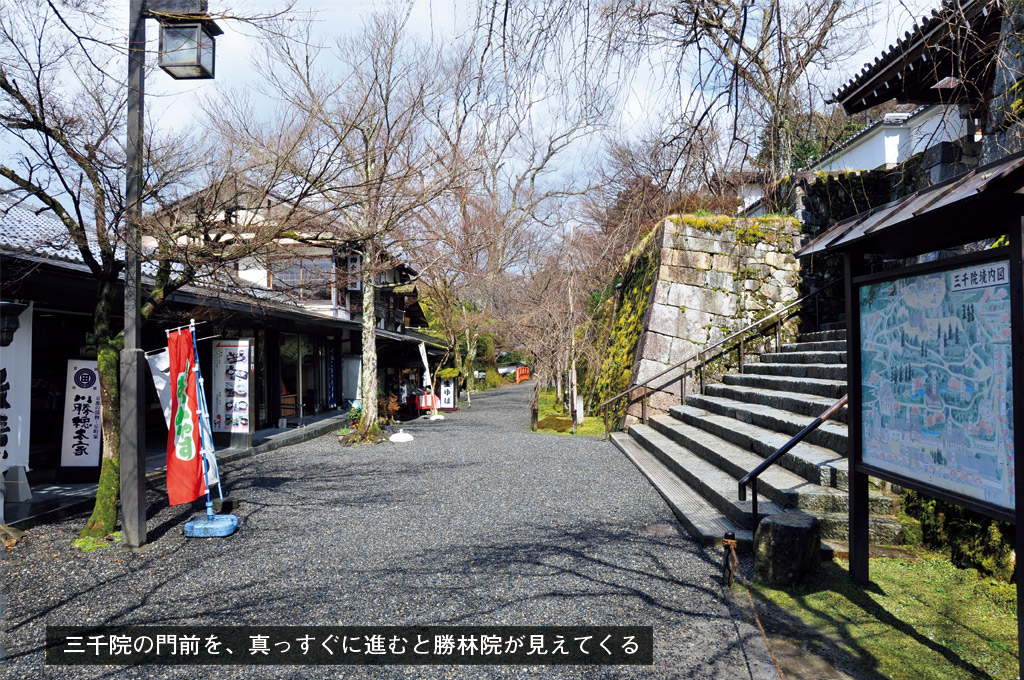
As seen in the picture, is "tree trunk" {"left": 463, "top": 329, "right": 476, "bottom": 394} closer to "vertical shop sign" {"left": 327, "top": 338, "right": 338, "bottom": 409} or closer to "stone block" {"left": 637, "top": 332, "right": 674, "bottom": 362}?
"vertical shop sign" {"left": 327, "top": 338, "right": 338, "bottom": 409}

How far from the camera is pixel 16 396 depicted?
773cm

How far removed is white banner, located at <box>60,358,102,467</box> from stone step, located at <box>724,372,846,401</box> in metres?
9.59

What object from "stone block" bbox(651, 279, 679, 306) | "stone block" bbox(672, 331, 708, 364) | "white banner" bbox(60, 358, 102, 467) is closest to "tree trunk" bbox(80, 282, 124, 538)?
"white banner" bbox(60, 358, 102, 467)

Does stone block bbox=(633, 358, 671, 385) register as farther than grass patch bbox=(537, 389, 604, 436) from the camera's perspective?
No

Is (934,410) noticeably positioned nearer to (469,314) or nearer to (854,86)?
(854,86)

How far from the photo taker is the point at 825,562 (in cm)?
491

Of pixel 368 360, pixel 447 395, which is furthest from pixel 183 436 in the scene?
pixel 447 395

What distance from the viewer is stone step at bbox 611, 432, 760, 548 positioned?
5734mm

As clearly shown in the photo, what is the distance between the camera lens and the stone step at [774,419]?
652 cm

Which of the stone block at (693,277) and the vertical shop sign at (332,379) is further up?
the stone block at (693,277)
